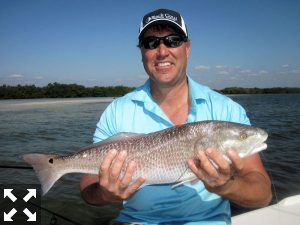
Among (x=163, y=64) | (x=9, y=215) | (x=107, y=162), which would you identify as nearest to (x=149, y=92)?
(x=163, y=64)

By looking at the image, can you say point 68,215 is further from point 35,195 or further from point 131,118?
point 131,118

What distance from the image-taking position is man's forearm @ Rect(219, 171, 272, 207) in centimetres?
323

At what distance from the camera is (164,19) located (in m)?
3.93

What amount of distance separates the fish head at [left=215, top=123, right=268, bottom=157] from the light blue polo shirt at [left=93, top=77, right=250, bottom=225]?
0.44 m

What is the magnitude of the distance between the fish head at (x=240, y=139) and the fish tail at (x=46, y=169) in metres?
1.84

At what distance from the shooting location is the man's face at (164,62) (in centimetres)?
394

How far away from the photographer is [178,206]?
11.6 feet

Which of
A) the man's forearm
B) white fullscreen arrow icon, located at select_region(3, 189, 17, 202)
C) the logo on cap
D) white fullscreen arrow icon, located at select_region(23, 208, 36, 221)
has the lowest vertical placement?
white fullscreen arrow icon, located at select_region(23, 208, 36, 221)

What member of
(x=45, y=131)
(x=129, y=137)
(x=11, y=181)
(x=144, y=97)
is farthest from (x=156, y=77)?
(x=45, y=131)

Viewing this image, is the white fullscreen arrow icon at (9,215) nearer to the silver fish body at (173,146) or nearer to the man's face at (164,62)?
the silver fish body at (173,146)

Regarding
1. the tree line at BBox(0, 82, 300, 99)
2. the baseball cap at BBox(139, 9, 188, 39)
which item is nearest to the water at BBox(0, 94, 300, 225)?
the baseball cap at BBox(139, 9, 188, 39)

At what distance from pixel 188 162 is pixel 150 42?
166 centimetres

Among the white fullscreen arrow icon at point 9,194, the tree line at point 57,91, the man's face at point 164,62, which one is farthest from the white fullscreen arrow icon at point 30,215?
the tree line at point 57,91

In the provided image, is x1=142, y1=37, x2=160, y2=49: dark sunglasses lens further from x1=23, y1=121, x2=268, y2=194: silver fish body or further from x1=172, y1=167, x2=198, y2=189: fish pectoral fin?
x1=172, y1=167, x2=198, y2=189: fish pectoral fin
